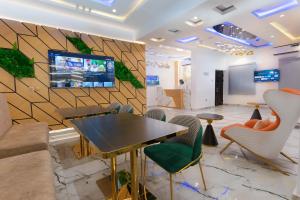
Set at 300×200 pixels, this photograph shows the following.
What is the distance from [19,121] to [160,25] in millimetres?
4242

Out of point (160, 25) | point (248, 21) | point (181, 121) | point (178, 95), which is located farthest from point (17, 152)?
point (178, 95)

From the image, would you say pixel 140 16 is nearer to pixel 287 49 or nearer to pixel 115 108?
pixel 115 108

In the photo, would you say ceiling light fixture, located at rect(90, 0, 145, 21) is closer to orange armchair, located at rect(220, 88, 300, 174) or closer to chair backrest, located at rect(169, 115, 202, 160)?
chair backrest, located at rect(169, 115, 202, 160)

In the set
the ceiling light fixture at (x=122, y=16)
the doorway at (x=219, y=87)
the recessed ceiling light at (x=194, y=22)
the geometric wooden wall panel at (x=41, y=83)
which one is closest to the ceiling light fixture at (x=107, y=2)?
the ceiling light fixture at (x=122, y=16)

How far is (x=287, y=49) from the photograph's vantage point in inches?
292

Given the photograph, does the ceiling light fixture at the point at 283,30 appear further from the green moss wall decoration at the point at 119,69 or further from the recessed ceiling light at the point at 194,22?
the green moss wall decoration at the point at 119,69

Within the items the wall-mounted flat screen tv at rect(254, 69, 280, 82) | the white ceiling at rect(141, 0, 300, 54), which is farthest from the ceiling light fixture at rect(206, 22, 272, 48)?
the wall-mounted flat screen tv at rect(254, 69, 280, 82)

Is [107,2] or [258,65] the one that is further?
[258,65]

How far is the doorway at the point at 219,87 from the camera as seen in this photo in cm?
957

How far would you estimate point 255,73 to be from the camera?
8.51m

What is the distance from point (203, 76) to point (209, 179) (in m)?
6.83

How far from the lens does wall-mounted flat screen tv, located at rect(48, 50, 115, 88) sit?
4047 mm

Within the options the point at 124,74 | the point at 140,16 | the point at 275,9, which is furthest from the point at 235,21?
the point at 124,74

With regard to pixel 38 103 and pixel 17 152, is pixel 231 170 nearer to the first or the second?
pixel 17 152
